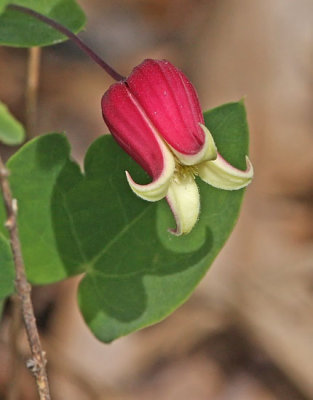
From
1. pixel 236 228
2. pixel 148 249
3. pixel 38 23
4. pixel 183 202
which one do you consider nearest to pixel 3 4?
pixel 38 23

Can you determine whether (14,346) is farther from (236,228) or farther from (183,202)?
(236,228)

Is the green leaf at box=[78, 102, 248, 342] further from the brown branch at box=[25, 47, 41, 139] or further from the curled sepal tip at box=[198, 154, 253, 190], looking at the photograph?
the brown branch at box=[25, 47, 41, 139]

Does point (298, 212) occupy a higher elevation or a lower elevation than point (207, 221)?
higher

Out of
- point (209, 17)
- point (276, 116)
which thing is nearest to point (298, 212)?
point (276, 116)

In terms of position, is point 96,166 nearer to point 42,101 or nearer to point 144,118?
point 144,118

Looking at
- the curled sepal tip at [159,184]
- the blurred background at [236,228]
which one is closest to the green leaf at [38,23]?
the curled sepal tip at [159,184]

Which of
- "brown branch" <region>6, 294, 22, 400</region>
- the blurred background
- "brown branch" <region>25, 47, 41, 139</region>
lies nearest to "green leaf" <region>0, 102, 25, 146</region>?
"brown branch" <region>6, 294, 22, 400</region>
